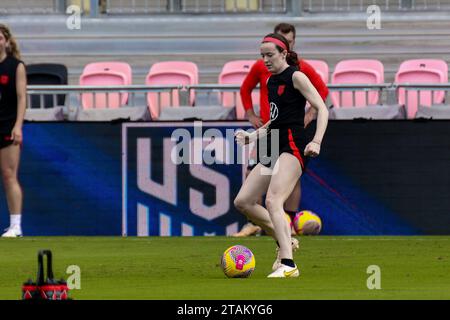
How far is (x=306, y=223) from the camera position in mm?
18516

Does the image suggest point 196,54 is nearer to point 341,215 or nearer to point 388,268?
point 341,215

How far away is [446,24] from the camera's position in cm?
2411

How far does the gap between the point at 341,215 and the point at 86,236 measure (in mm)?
3324

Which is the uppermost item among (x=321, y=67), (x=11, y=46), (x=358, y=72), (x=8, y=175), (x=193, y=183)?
(x=11, y=46)

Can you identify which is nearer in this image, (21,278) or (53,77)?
(21,278)

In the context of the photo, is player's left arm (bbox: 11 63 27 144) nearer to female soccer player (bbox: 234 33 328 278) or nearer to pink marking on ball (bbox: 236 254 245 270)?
female soccer player (bbox: 234 33 328 278)

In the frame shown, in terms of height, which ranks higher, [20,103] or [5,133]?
[20,103]

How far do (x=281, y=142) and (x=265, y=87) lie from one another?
158 inches

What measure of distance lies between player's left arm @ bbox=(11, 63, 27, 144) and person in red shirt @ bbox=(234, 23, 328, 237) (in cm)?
273

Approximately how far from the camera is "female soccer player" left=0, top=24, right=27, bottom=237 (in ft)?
58.7

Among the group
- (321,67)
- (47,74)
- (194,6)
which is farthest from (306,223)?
(194,6)

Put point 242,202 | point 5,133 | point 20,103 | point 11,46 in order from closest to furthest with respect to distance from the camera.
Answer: point 242,202
point 20,103
point 5,133
point 11,46

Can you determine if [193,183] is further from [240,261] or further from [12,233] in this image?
[240,261]
